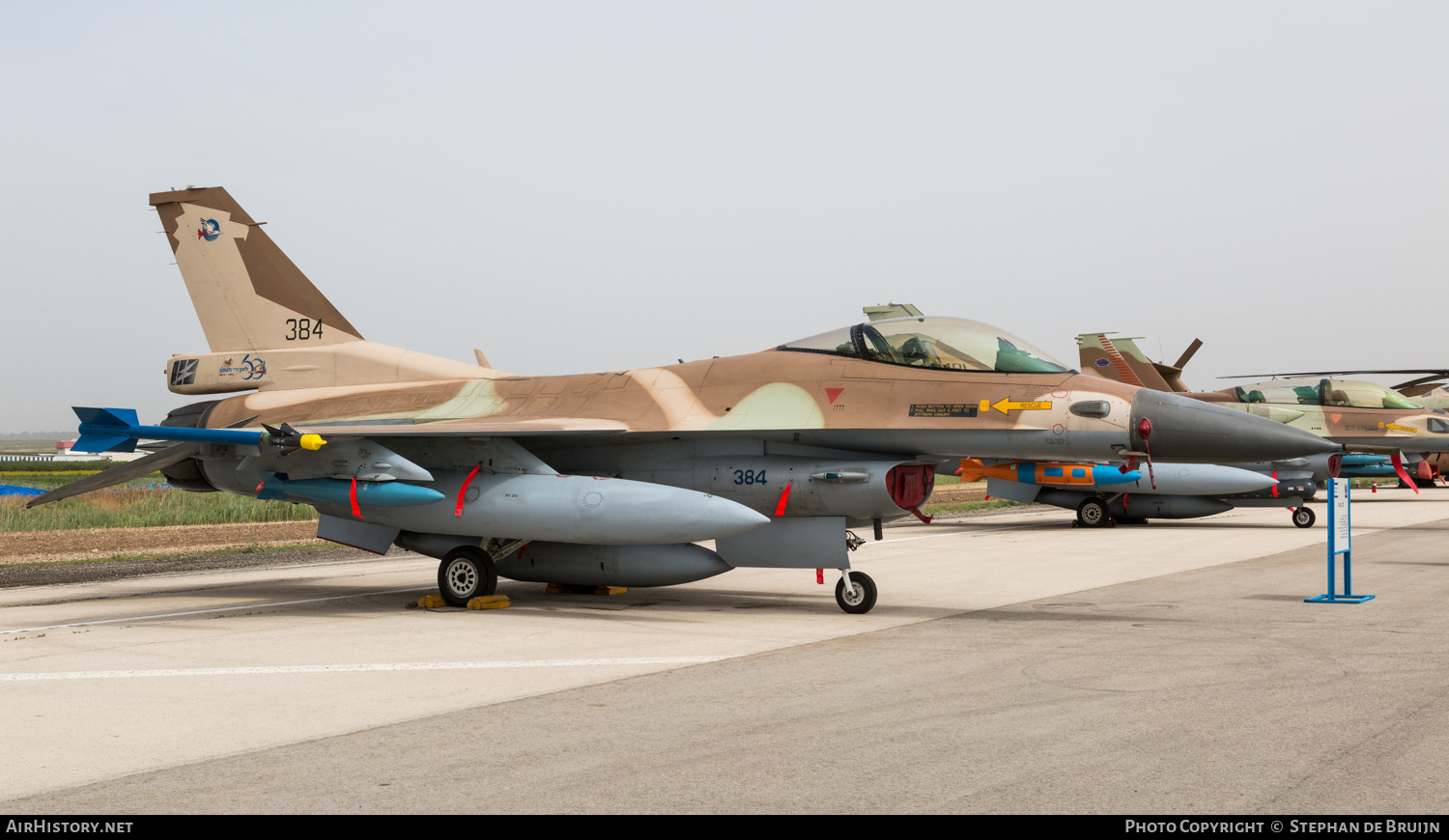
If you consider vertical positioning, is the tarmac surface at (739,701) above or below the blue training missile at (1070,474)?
below

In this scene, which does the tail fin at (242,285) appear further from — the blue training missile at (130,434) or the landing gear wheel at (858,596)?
the landing gear wheel at (858,596)

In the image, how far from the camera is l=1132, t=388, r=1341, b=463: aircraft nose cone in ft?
29.6

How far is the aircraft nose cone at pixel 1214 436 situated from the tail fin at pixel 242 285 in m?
8.95

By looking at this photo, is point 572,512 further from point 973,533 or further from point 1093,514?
point 1093,514

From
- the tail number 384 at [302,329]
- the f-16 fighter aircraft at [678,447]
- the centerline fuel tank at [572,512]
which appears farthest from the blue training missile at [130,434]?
the tail number 384 at [302,329]

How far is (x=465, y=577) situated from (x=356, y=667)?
3.53 meters

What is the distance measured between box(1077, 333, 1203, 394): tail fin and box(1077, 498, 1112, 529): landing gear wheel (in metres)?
4.72

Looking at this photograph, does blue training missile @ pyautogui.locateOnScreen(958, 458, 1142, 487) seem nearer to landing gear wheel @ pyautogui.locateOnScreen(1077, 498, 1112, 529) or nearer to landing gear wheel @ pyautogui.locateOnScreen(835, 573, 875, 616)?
landing gear wheel @ pyautogui.locateOnScreen(1077, 498, 1112, 529)

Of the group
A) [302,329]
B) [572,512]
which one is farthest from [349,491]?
[302,329]

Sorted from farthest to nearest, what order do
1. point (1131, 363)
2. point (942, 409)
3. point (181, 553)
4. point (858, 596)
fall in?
1. point (1131, 363)
2. point (181, 553)
3. point (858, 596)
4. point (942, 409)

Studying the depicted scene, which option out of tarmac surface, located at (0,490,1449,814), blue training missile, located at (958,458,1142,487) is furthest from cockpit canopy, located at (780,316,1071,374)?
blue training missile, located at (958,458,1142,487)

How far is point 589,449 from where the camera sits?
38.2 feet

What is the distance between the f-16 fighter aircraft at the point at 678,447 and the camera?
31.5 ft

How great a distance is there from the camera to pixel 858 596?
10.3 metres
